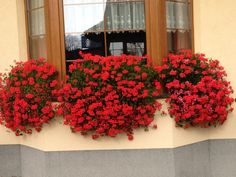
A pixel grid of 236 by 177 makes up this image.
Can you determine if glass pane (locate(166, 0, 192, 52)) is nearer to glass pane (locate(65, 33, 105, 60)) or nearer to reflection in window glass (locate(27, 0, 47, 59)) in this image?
glass pane (locate(65, 33, 105, 60))

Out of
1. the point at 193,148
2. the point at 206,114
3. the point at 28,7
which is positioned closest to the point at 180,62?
the point at 206,114

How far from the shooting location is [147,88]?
5273 mm

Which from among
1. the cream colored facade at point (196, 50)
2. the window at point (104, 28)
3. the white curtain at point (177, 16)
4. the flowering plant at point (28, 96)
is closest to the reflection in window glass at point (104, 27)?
the window at point (104, 28)

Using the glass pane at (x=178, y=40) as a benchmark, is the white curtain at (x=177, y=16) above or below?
above

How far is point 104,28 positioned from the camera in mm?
5762

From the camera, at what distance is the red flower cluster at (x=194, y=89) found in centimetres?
528

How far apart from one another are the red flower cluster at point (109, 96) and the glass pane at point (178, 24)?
2.53 ft

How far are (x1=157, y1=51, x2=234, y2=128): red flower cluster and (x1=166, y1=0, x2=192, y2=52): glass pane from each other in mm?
355

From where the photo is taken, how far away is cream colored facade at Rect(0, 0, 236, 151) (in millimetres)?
5449

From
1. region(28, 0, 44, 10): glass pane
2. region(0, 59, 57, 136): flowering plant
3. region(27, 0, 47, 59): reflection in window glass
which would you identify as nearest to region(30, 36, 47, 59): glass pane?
region(27, 0, 47, 59): reflection in window glass

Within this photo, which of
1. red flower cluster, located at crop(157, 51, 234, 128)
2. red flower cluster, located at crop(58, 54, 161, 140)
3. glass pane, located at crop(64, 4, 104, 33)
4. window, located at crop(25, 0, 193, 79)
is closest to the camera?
red flower cluster, located at crop(58, 54, 161, 140)

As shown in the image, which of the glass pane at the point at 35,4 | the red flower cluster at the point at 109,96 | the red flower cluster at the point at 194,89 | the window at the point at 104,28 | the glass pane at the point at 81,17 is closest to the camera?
the red flower cluster at the point at 109,96

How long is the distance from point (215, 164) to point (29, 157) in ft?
8.36

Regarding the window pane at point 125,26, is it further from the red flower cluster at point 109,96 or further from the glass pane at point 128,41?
the red flower cluster at point 109,96
